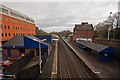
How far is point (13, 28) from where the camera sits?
28.0 metres

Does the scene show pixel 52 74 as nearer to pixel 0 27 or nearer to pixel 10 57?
pixel 10 57

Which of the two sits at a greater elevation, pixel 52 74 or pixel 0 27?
pixel 0 27

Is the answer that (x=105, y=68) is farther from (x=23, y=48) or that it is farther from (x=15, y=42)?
(x=15, y=42)

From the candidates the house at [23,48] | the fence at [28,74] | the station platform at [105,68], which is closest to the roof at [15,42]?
the house at [23,48]

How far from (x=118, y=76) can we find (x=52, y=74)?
25.8ft

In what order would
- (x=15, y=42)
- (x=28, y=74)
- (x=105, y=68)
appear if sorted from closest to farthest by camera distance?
(x=28, y=74) < (x=105, y=68) < (x=15, y=42)

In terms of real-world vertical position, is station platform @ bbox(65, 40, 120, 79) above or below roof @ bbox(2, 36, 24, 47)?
below

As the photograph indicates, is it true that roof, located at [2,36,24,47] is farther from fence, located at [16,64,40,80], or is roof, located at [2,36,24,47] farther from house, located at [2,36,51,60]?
fence, located at [16,64,40,80]

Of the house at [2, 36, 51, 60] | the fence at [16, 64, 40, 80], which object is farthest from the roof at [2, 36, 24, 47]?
the fence at [16, 64, 40, 80]

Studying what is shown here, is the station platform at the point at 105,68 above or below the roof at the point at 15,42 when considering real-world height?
below

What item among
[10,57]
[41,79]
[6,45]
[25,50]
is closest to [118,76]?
[41,79]

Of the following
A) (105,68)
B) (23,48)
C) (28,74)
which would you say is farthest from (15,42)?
(105,68)

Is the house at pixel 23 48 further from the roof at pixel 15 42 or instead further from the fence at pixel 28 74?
the fence at pixel 28 74

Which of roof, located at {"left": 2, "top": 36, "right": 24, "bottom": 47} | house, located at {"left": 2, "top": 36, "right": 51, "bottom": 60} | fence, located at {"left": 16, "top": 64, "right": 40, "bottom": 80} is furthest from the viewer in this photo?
roof, located at {"left": 2, "top": 36, "right": 24, "bottom": 47}
